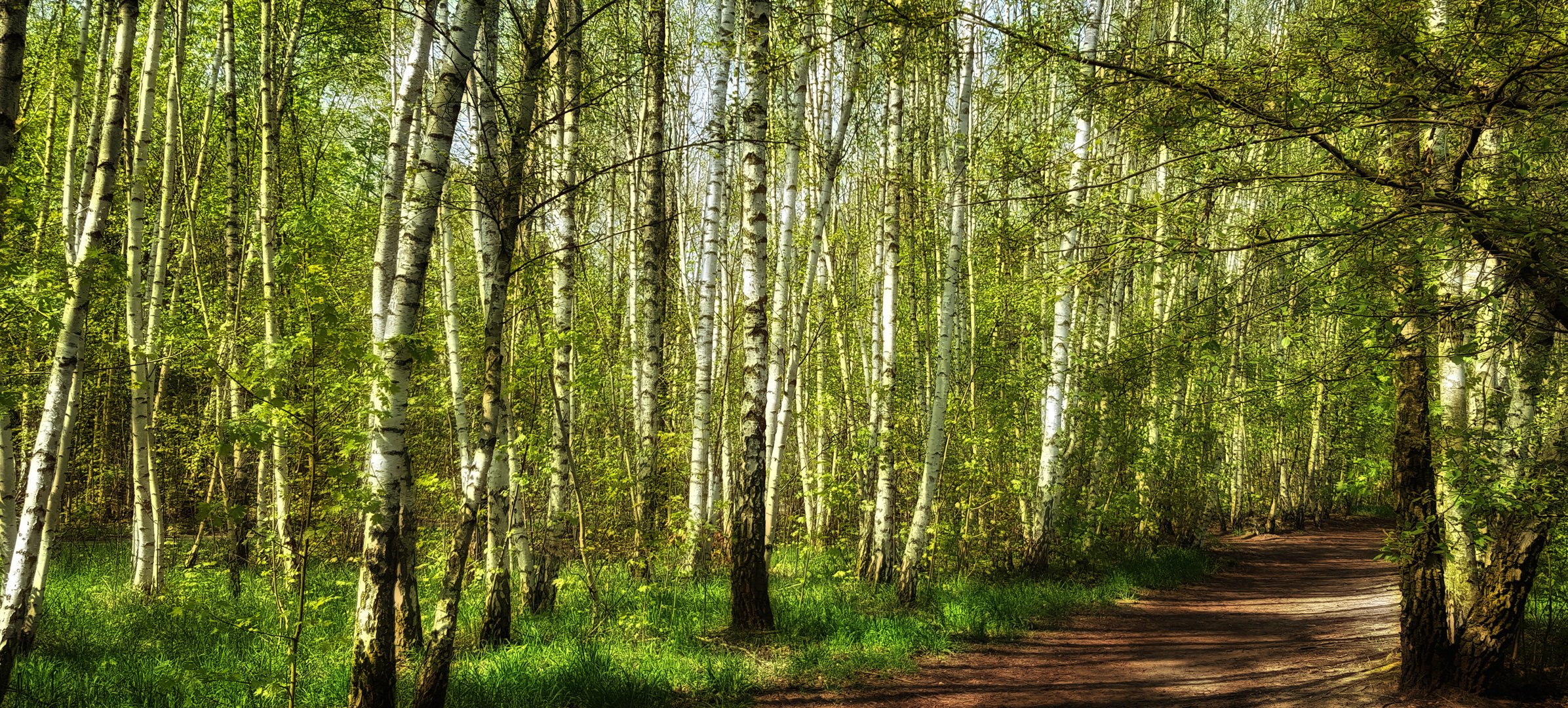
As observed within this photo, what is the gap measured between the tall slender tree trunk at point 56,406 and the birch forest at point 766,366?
0.12 feet

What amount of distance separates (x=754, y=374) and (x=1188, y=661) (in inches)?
183

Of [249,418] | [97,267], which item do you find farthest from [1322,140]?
[97,267]

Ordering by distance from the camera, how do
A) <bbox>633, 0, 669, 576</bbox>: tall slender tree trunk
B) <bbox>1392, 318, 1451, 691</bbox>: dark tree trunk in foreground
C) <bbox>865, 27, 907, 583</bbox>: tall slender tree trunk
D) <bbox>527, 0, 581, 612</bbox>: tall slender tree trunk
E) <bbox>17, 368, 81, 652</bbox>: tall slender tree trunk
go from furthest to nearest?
<bbox>633, 0, 669, 576</bbox>: tall slender tree trunk → <bbox>865, 27, 907, 583</bbox>: tall slender tree trunk → <bbox>527, 0, 581, 612</bbox>: tall slender tree trunk → <bbox>1392, 318, 1451, 691</bbox>: dark tree trunk in foreground → <bbox>17, 368, 81, 652</bbox>: tall slender tree trunk

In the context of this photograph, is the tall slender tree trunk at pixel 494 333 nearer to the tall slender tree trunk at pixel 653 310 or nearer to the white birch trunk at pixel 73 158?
the tall slender tree trunk at pixel 653 310

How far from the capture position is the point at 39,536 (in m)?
4.98

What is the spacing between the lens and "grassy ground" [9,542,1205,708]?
17.1ft

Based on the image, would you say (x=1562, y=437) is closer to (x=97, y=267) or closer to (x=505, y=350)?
(x=505, y=350)

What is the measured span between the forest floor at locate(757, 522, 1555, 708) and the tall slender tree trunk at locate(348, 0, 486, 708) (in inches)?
99.3

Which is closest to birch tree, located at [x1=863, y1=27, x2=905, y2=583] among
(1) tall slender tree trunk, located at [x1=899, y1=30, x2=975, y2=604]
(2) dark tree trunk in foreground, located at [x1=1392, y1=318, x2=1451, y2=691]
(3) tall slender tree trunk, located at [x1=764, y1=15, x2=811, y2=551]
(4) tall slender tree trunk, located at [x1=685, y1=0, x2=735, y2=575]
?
(1) tall slender tree trunk, located at [x1=899, y1=30, x2=975, y2=604]

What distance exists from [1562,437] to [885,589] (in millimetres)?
5845

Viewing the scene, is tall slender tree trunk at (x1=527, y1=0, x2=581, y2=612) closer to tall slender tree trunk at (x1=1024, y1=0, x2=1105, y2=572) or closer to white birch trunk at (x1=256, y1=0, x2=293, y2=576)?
white birch trunk at (x1=256, y1=0, x2=293, y2=576)

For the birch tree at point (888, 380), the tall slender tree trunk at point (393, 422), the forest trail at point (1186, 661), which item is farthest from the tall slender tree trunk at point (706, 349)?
the tall slender tree trunk at point (393, 422)

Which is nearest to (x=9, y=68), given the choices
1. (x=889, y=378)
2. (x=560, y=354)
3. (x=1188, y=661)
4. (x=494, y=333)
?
(x=494, y=333)

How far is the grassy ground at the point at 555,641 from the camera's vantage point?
17.1 ft
